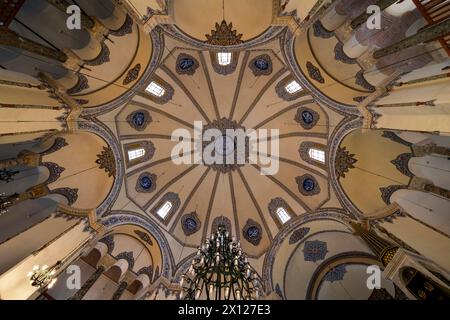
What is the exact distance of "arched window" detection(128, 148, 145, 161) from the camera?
12.1m

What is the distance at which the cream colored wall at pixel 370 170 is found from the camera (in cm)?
874

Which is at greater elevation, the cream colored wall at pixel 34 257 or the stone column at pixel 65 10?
the stone column at pixel 65 10

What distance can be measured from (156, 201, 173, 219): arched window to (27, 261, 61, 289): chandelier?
5.71m

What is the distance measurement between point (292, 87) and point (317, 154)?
3287 mm

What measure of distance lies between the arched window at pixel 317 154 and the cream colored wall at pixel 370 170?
1.39 metres

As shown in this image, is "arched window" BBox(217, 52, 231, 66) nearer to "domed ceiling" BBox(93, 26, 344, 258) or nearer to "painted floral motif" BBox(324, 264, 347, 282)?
"domed ceiling" BBox(93, 26, 344, 258)

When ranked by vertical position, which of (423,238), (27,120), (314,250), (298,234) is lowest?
(314,250)

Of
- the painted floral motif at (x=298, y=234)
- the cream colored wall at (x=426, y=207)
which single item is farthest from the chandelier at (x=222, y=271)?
the cream colored wall at (x=426, y=207)

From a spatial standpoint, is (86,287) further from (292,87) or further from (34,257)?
(292,87)

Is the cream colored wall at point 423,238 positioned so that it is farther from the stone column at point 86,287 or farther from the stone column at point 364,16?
the stone column at point 86,287

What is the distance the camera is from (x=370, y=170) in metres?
9.48

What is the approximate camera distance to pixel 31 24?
681cm

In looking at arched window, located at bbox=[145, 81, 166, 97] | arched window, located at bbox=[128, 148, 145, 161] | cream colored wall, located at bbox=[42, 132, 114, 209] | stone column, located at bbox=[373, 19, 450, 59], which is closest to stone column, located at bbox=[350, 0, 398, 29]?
stone column, located at bbox=[373, 19, 450, 59]

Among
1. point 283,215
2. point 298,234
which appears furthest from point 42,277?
point 283,215
